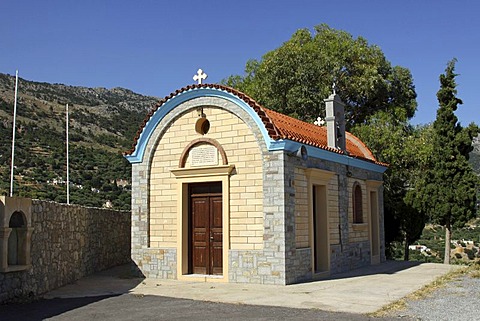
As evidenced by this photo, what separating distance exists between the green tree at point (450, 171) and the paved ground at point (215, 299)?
552cm

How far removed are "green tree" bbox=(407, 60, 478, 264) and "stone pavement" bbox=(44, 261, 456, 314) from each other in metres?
4.30

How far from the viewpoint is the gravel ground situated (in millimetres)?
8672

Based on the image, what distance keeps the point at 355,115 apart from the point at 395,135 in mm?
4886

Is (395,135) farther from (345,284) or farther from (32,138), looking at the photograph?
(32,138)

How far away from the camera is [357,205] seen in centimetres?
1762

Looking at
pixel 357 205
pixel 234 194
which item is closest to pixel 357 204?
pixel 357 205

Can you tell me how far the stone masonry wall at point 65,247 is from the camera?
10.7 meters

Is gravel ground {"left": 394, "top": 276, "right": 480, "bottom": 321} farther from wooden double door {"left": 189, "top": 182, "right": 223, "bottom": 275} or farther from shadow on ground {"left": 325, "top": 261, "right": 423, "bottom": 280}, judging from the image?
wooden double door {"left": 189, "top": 182, "right": 223, "bottom": 275}

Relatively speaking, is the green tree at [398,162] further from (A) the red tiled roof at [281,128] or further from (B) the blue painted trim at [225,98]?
(B) the blue painted trim at [225,98]

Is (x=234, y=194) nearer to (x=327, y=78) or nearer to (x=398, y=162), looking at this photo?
(x=398, y=162)

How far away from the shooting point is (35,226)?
36.9ft

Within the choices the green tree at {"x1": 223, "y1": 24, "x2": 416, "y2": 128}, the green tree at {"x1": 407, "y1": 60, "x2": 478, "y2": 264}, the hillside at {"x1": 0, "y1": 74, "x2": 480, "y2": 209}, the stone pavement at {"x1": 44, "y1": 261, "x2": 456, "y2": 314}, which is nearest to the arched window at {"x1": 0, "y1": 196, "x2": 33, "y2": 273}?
the stone pavement at {"x1": 44, "y1": 261, "x2": 456, "y2": 314}

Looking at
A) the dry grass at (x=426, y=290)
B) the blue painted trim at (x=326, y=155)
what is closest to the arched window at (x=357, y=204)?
the blue painted trim at (x=326, y=155)

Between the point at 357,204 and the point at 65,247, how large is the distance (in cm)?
947
